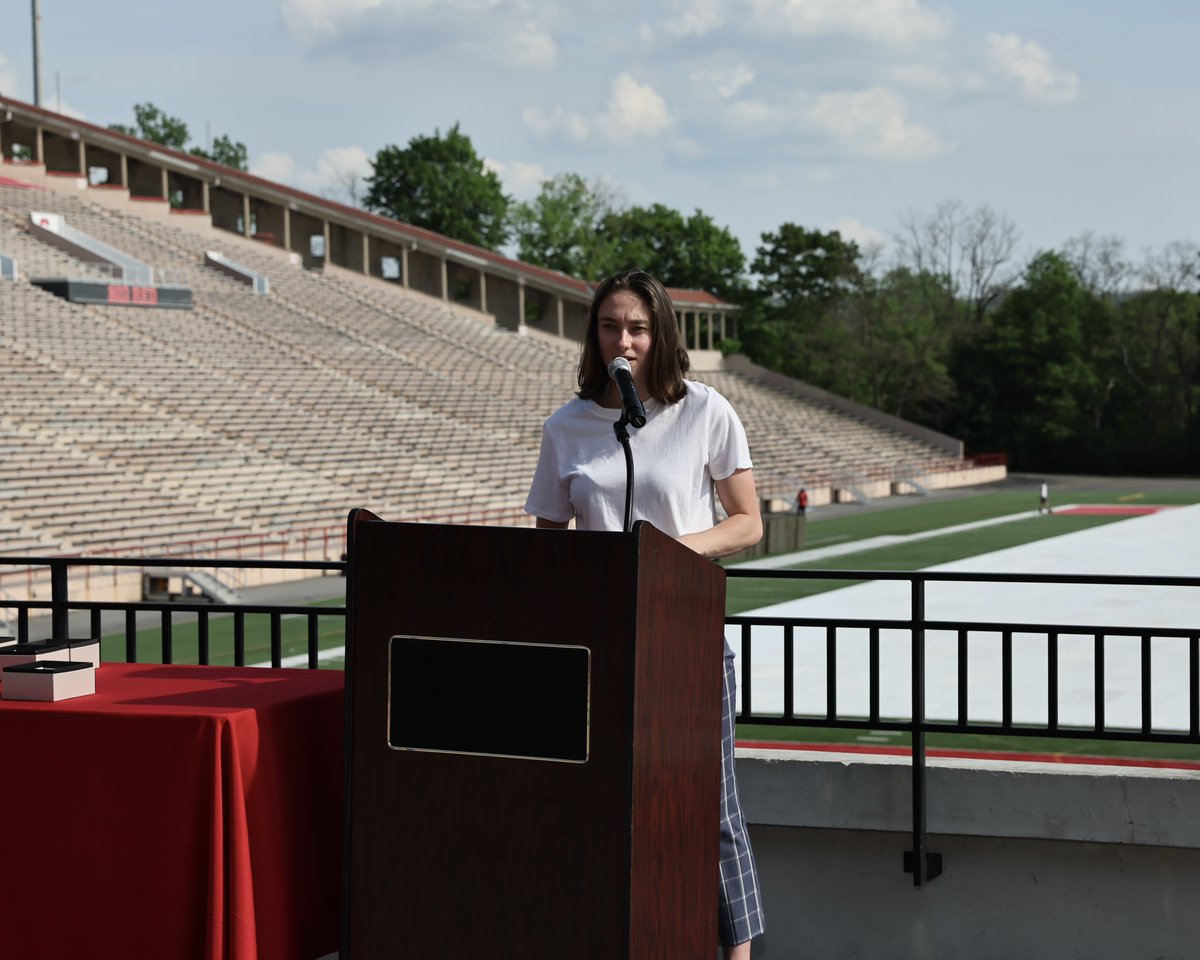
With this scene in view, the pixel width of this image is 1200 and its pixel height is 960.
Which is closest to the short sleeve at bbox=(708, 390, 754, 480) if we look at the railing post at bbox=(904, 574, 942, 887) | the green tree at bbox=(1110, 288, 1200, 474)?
the railing post at bbox=(904, 574, 942, 887)

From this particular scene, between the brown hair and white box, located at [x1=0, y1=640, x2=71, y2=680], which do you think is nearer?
the brown hair

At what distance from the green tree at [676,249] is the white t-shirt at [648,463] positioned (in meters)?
72.5

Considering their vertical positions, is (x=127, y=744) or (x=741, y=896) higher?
(x=127, y=744)

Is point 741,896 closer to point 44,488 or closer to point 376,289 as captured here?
point 44,488

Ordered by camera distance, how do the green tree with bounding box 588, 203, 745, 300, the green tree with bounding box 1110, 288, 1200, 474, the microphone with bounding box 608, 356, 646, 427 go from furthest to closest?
1. the green tree with bounding box 588, 203, 745, 300
2. the green tree with bounding box 1110, 288, 1200, 474
3. the microphone with bounding box 608, 356, 646, 427

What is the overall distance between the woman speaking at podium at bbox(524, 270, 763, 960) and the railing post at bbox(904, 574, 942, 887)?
4.11 feet

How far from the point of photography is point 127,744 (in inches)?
119

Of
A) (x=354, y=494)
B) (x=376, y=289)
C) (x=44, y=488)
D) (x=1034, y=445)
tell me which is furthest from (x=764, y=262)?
(x=44, y=488)

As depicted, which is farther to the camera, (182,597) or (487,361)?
(487,361)

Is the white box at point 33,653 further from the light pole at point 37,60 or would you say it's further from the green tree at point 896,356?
the light pole at point 37,60

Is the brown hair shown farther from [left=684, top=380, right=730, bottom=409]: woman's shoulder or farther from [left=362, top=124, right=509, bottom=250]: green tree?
[left=362, top=124, right=509, bottom=250]: green tree

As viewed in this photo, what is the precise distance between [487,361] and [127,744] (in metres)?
45.4

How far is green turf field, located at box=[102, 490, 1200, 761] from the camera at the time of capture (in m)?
10.1

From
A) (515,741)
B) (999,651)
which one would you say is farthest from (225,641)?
(515,741)
